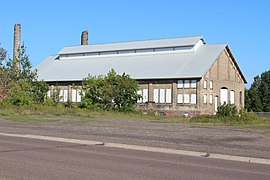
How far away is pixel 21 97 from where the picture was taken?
193 feet

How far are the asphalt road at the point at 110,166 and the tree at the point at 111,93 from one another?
134 ft

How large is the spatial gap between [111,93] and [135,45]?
20185 millimetres

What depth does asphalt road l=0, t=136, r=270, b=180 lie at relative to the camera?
1048 cm

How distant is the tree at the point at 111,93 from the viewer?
186ft

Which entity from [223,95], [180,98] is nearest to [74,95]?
[180,98]

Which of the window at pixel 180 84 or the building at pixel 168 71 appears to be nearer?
the building at pixel 168 71

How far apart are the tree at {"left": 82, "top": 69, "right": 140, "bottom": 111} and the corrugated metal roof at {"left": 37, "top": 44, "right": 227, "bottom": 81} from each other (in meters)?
8.12

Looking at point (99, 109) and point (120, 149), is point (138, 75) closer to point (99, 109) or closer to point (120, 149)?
point (99, 109)

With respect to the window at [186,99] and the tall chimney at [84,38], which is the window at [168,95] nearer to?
the window at [186,99]

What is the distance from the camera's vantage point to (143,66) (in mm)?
69000

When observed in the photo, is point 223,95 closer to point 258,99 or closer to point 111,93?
point 111,93

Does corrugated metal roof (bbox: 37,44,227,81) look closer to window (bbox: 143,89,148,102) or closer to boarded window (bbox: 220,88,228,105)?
window (bbox: 143,89,148,102)

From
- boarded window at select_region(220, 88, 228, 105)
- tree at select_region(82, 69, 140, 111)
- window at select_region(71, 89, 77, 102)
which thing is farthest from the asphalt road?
window at select_region(71, 89, 77, 102)

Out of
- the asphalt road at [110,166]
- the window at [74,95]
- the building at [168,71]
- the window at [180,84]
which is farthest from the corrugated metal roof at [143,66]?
the asphalt road at [110,166]
